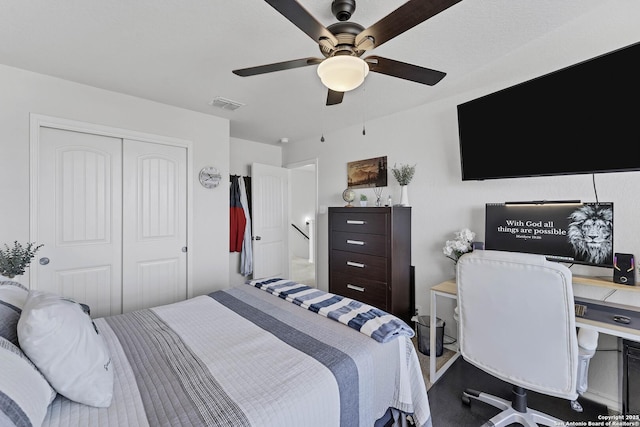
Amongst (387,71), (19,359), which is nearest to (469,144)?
(387,71)

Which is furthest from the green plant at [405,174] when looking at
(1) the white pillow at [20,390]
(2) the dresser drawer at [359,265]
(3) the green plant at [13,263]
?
(3) the green plant at [13,263]

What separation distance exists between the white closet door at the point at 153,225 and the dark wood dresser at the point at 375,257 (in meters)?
1.74

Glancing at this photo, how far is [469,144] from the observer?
90.3 inches

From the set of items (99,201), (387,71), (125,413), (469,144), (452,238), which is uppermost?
(387,71)

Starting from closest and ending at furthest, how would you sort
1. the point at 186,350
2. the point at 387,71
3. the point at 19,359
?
1. the point at 19,359
2. the point at 186,350
3. the point at 387,71

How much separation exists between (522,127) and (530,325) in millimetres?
1377

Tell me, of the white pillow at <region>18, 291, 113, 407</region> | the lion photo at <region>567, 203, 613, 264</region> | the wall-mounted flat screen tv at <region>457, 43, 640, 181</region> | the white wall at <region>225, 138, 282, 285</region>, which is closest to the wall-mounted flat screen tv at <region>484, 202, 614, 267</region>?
the lion photo at <region>567, 203, 613, 264</region>

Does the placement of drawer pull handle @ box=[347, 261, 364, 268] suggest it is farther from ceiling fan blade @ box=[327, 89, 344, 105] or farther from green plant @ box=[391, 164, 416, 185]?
ceiling fan blade @ box=[327, 89, 344, 105]

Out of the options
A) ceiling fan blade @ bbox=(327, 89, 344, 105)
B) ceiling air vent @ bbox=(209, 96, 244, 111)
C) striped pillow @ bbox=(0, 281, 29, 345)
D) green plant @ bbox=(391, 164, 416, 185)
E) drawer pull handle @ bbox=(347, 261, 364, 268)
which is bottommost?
drawer pull handle @ bbox=(347, 261, 364, 268)

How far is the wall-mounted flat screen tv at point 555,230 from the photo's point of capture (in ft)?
5.99

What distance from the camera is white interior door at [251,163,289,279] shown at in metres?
4.01

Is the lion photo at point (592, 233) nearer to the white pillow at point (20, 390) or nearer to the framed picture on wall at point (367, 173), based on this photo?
the framed picture on wall at point (367, 173)

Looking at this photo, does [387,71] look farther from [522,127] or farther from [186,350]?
[186,350]

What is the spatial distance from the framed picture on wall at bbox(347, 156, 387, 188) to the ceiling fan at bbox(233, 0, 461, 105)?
165cm
